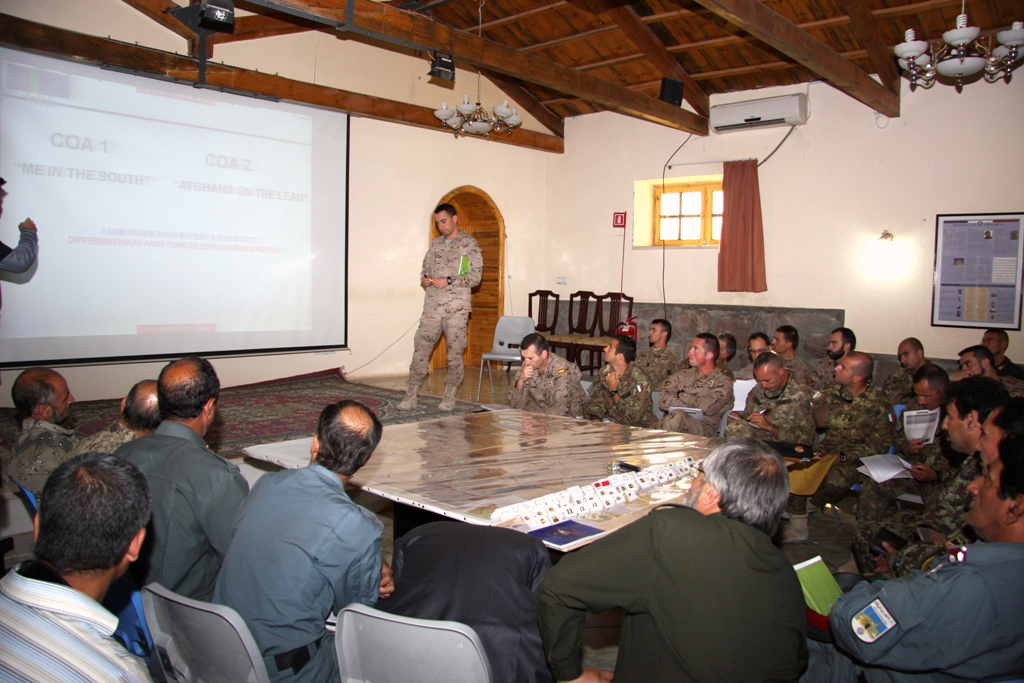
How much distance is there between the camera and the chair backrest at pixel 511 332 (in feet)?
24.8

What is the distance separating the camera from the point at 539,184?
1024 cm

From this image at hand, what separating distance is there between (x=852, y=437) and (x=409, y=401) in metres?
3.68

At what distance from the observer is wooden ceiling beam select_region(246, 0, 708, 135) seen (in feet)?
16.7

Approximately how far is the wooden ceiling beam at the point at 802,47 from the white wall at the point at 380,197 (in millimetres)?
4242

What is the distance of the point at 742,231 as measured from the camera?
8336mm

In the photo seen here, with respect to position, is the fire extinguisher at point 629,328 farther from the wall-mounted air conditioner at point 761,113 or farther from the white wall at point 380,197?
the wall-mounted air conditioner at point 761,113

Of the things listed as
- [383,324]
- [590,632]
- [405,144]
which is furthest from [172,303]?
[590,632]

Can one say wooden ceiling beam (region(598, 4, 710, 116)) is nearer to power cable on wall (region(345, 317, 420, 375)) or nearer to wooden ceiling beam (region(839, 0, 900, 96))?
wooden ceiling beam (region(839, 0, 900, 96))

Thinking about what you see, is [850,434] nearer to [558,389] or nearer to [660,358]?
[558,389]

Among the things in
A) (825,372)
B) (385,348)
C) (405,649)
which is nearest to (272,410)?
(385,348)

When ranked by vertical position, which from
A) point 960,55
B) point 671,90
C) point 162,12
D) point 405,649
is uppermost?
point 162,12

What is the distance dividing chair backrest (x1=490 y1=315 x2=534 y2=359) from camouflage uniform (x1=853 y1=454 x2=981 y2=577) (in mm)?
4791

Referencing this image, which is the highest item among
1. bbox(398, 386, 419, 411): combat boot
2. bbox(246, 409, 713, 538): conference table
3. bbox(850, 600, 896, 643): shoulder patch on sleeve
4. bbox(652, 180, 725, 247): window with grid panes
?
bbox(652, 180, 725, 247): window with grid panes

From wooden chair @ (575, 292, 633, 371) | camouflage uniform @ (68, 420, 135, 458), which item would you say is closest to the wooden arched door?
wooden chair @ (575, 292, 633, 371)
